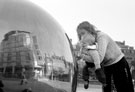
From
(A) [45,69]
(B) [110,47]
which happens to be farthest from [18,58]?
(B) [110,47]

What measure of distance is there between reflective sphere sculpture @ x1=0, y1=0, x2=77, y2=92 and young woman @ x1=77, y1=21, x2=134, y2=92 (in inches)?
16.2

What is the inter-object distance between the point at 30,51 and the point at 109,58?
123 centimetres

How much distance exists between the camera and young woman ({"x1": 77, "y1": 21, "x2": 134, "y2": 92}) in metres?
3.72

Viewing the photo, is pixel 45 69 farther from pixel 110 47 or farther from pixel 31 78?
pixel 110 47

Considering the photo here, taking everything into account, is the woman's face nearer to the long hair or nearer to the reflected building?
the long hair

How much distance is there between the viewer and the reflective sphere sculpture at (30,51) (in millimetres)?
3242

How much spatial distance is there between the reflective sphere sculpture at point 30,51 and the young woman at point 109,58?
410 millimetres

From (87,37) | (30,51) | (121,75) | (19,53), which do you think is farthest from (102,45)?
(19,53)

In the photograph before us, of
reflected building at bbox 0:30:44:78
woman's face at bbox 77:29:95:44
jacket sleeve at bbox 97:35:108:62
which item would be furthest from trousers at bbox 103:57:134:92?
reflected building at bbox 0:30:44:78

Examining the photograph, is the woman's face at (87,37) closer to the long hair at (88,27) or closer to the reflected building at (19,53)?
the long hair at (88,27)

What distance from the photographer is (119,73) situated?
13.2 ft

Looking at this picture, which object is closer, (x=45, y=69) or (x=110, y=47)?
(x=45, y=69)

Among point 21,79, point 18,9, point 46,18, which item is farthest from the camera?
point 46,18

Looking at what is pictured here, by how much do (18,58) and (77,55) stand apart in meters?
1.23
